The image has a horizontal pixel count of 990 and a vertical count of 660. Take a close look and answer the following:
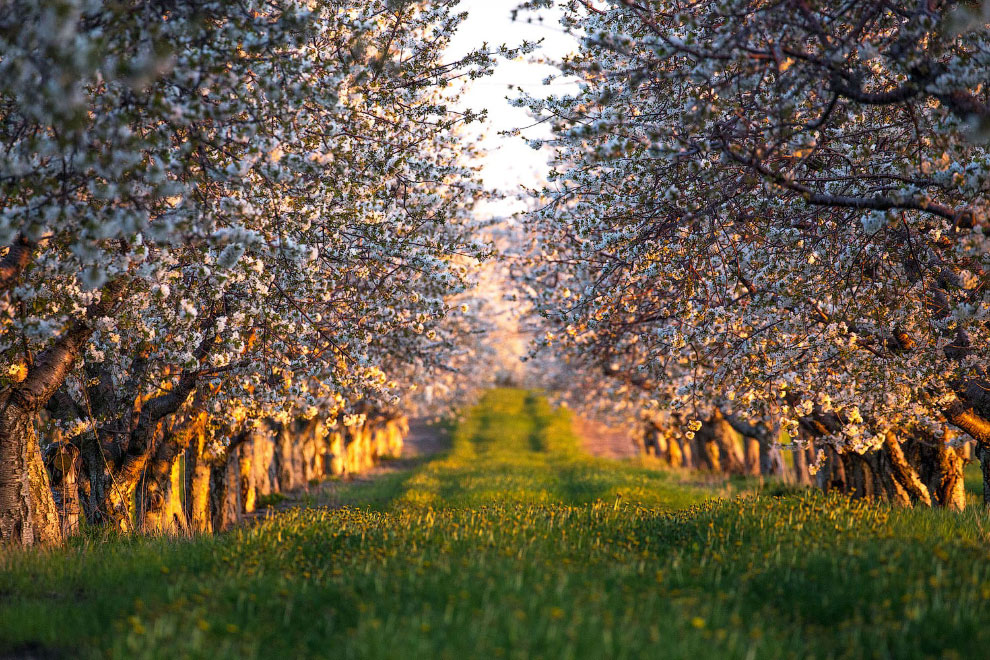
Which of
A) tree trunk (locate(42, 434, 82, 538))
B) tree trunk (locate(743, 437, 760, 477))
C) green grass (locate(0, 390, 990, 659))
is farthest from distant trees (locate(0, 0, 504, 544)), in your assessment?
tree trunk (locate(743, 437, 760, 477))

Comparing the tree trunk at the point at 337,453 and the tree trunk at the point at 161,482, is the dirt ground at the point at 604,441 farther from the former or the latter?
the tree trunk at the point at 161,482

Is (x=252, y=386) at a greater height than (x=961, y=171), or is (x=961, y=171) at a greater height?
(x=961, y=171)

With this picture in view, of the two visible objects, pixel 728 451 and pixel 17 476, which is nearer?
pixel 17 476

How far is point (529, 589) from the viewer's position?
21.9ft

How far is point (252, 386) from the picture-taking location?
45.0ft

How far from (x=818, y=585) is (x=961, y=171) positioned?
4.07 metres

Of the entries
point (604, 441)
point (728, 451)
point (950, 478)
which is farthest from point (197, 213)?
point (604, 441)

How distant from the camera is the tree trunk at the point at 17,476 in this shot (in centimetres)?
1010

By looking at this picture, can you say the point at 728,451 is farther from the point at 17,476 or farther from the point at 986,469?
the point at 17,476

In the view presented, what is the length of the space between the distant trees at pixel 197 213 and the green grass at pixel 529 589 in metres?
2.75

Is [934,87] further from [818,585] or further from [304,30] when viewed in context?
[304,30]

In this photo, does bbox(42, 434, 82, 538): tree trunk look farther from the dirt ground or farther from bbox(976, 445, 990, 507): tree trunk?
the dirt ground

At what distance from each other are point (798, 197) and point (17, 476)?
34.2 feet

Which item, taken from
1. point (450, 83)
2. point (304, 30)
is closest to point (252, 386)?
point (450, 83)
